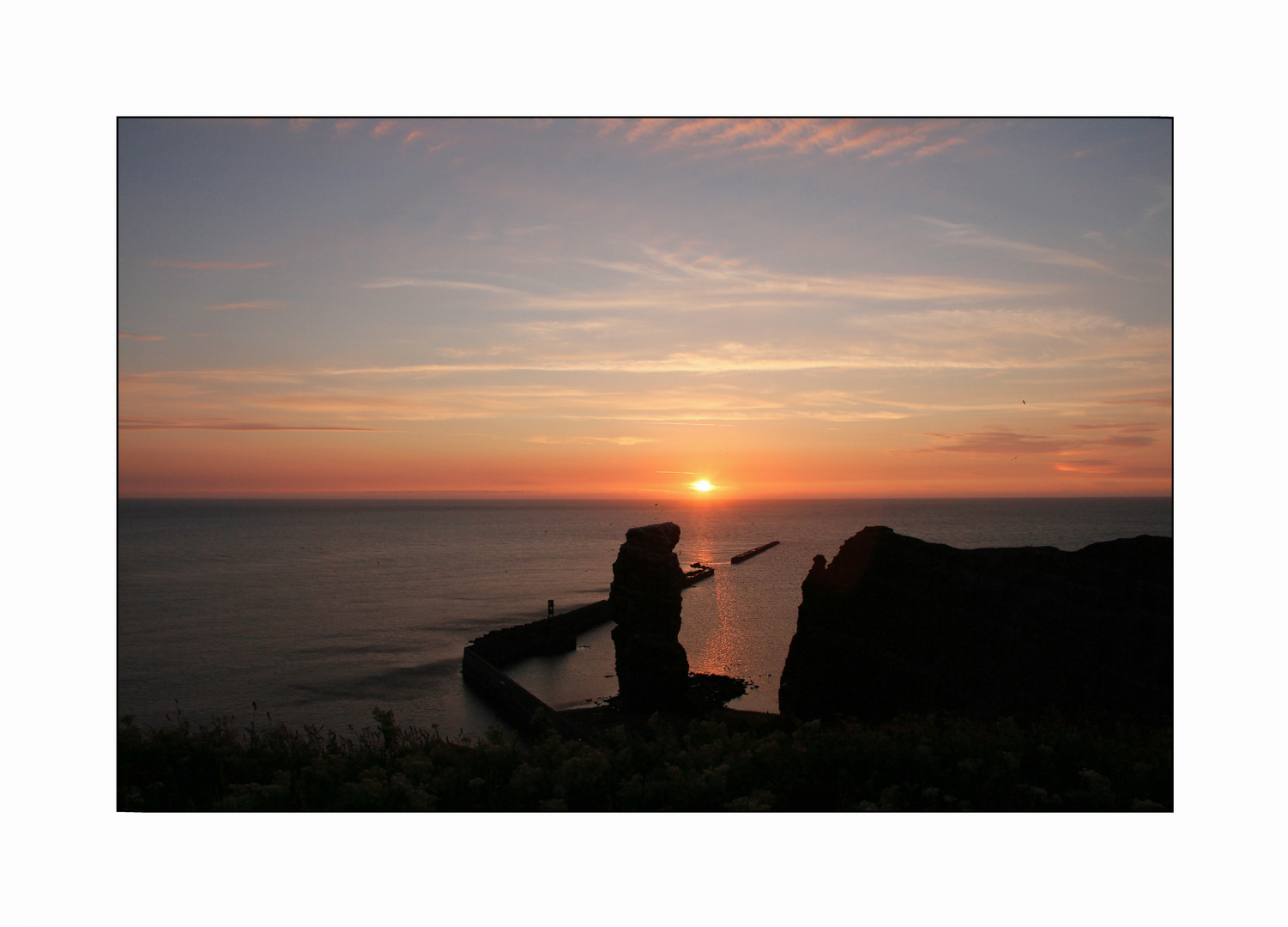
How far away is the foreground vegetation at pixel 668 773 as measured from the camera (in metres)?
6.06

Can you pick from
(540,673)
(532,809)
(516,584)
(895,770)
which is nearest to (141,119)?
(532,809)

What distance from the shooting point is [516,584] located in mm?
68000

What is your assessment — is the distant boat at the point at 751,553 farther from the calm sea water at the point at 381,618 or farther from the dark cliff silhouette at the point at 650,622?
the dark cliff silhouette at the point at 650,622

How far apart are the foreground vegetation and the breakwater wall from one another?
11179 mm

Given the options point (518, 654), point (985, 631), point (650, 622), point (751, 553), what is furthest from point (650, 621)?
point (751, 553)

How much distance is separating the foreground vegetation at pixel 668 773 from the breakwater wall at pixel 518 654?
11.2 meters

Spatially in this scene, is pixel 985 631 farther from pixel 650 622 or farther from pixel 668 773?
pixel 650 622

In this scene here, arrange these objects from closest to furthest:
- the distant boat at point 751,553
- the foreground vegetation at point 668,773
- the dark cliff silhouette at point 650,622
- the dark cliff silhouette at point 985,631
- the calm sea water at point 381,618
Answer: the foreground vegetation at point 668,773 < the dark cliff silhouette at point 985,631 < the dark cliff silhouette at point 650,622 < the calm sea water at point 381,618 < the distant boat at point 751,553

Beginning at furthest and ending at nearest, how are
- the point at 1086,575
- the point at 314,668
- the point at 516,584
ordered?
the point at 516,584 → the point at 314,668 → the point at 1086,575

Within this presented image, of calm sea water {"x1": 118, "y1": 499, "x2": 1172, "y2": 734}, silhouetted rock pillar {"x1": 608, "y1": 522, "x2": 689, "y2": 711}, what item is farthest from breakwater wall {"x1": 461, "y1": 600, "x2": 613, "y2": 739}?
silhouetted rock pillar {"x1": 608, "y1": 522, "x2": 689, "y2": 711}

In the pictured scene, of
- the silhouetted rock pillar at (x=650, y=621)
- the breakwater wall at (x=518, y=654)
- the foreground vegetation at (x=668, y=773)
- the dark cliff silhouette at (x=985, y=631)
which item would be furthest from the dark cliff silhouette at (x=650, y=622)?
the foreground vegetation at (x=668, y=773)

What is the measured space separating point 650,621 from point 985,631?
12.7 meters

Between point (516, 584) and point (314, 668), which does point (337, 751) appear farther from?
point (516, 584)
